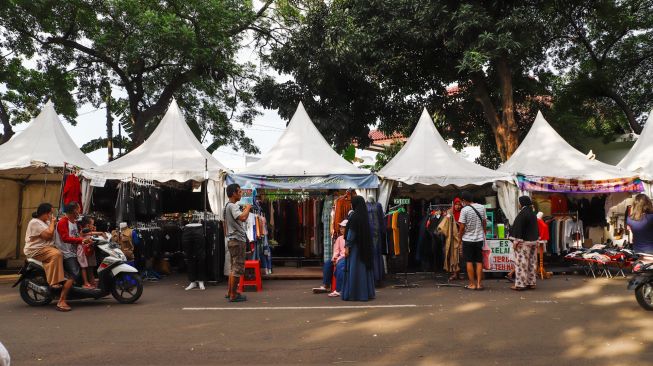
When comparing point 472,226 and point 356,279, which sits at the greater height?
point 472,226

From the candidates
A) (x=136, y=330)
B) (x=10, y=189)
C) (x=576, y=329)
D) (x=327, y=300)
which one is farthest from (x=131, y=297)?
(x=10, y=189)

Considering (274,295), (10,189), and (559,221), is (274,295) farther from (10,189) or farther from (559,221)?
(10,189)

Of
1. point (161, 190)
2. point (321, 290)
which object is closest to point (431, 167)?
point (321, 290)

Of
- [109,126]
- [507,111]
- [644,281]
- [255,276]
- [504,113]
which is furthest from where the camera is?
[109,126]

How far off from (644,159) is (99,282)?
14.0 m

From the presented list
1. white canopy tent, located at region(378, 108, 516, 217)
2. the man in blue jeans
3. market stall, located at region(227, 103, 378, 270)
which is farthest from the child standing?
white canopy tent, located at region(378, 108, 516, 217)

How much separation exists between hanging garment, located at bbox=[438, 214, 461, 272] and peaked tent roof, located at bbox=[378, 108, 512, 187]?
3.40ft

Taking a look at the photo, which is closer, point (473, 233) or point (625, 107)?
point (473, 233)

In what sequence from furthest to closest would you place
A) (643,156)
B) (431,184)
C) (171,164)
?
1. (643,156)
2. (171,164)
3. (431,184)

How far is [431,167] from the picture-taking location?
1320 cm

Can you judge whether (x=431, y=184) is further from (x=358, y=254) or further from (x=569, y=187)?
(x=358, y=254)

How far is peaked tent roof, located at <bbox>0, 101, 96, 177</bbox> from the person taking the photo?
12914mm

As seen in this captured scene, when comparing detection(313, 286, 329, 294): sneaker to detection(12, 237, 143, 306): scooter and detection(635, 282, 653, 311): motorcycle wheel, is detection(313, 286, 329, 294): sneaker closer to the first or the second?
detection(12, 237, 143, 306): scooter

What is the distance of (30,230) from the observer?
813 centimetres
